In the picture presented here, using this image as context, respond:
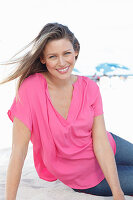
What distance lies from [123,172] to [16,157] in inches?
40.7

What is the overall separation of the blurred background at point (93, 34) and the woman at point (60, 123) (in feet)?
16.0

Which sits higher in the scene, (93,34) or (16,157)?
(93,34)

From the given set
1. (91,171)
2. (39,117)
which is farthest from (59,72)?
(91,171)

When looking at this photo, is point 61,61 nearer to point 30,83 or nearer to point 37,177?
point 30,83

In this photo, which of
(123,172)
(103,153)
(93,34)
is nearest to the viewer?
(103,153)

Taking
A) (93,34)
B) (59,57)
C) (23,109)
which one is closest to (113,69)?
(59,57)

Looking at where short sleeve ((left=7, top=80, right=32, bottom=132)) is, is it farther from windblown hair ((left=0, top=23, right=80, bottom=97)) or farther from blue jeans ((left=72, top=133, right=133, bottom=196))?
blue jeans ((left=72, top=133, right=133, bottom=196))

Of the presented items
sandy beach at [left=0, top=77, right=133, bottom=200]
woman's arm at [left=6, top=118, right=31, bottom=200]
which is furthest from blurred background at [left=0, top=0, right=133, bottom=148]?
woman's arm at [left=6, top=118, right=31, bottom=200]

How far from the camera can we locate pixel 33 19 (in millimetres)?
34156

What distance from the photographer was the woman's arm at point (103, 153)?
2158mm

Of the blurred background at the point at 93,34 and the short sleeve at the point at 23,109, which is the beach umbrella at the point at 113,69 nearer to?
the blurred background at the point at 93,34

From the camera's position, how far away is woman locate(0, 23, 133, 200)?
202 cm

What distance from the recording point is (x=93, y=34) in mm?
37906

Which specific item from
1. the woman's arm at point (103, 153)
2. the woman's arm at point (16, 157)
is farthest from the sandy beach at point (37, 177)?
the woman's arm at point (16, 157)
